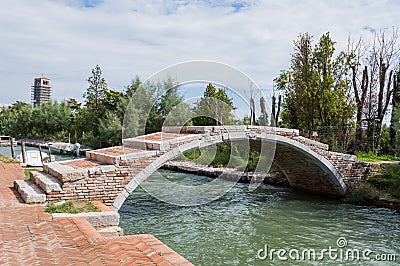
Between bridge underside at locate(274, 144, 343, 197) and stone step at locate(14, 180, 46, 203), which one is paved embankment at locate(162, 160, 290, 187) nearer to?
bridge underside at locate(274, 144, 343, 197)

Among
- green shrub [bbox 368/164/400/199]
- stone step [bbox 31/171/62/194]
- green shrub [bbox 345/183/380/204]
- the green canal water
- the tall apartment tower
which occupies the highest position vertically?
the tall apartment tower

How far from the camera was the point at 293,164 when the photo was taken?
36.4ft

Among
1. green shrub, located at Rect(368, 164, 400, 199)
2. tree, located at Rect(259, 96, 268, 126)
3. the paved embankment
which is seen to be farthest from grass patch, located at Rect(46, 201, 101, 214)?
the paved embankment

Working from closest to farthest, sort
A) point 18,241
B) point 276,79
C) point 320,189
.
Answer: point 18,241 < point 320,189 < point 276,79

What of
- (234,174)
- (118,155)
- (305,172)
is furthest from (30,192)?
(234,174)

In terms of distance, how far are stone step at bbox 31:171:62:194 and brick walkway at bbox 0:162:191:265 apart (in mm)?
997

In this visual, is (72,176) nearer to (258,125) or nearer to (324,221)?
(258,125)

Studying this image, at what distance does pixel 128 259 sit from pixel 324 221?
5969mm

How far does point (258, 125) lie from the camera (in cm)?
937

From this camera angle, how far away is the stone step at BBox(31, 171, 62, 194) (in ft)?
19.7

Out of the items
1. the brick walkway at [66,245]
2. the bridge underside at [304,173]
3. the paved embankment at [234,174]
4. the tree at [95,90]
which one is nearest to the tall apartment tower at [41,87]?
the tree at [95,90]

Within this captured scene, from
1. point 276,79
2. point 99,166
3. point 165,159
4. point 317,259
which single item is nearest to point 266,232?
point 317,259

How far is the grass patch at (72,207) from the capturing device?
529cm

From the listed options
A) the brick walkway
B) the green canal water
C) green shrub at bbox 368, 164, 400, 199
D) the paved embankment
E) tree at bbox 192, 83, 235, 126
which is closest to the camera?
the brick walkway
